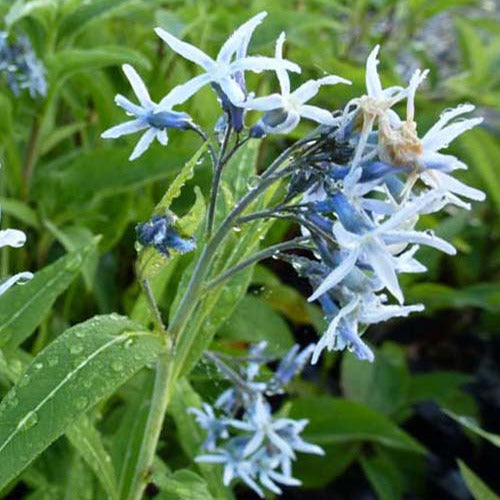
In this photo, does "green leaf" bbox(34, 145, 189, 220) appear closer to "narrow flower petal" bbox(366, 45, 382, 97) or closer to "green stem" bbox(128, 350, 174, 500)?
"green stem" bbox(128, 350, 174, 500)

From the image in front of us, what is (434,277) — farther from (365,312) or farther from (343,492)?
(365,312)

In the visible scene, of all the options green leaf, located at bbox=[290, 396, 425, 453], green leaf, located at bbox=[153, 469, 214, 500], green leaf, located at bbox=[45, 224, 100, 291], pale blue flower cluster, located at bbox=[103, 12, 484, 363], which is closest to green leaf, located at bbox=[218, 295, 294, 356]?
green leaf, located at bbox=[290, 396, 425, 453]

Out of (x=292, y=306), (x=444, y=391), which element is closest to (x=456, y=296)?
(x=444, y=391)

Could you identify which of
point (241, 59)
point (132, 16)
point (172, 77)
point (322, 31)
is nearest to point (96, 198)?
point (172, 77)

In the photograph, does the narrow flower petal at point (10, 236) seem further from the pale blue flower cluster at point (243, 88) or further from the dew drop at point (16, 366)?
the dew drop at point (16, 366)

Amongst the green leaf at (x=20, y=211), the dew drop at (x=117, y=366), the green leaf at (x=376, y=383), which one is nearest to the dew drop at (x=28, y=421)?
the dew drop at (x=117, y=366)
